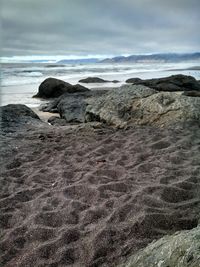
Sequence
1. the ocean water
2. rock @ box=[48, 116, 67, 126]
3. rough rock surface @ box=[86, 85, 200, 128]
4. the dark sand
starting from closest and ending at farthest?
the dark sand
rough rock surface @ box=[86, 85, 200, 128]
rock @ box=[48, 116, 67, 126]
the ocean water

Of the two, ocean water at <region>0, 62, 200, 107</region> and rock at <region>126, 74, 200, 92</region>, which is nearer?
ocean water at <region>0, 62, 200, 107</region>

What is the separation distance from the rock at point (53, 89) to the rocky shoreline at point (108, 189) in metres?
8.93

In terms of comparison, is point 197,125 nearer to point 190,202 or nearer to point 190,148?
point 190,148

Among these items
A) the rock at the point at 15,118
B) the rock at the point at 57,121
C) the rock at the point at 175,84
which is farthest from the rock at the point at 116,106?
the rock at the point at 175,84

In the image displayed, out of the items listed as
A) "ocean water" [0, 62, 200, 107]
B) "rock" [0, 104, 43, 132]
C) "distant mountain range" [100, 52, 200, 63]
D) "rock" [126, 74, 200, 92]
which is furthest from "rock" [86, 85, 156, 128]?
"distant mountain range" [100, 52, 200, 63]

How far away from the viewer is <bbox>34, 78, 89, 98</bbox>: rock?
17.6 m

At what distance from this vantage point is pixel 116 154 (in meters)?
5.98

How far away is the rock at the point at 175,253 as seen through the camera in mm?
2093

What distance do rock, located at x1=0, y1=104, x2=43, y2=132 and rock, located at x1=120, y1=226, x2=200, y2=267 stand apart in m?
6.18

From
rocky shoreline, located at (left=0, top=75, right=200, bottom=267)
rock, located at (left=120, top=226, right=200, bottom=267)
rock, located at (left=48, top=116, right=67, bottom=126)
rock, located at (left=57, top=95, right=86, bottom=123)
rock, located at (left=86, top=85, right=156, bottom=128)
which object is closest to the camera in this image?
rock, located at (left=120, top=226, right=200, bottom=267)

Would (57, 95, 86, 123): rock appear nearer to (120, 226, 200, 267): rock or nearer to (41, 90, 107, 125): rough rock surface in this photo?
(41, 90, 107, 125): rough rock surface

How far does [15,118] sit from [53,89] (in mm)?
8678

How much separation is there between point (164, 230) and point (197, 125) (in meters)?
4.18

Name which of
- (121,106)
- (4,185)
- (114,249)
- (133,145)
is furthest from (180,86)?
(114,249)
